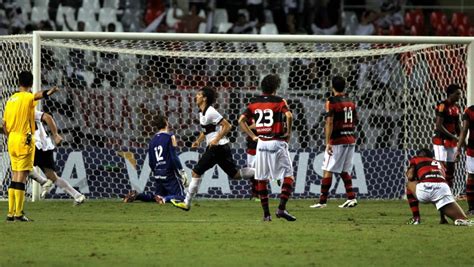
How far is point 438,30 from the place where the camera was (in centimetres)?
2608

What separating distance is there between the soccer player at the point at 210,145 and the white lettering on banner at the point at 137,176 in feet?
10.6

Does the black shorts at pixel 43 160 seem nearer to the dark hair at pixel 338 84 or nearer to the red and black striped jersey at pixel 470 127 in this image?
the dark hair at pixel 338 84

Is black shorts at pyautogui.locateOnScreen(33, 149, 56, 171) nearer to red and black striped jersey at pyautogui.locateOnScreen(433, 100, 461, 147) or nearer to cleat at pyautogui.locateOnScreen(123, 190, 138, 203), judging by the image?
cleat at pyautogui.locateOnScreen(123, 190, 138, 203)

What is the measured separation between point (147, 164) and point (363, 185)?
3.78 metres

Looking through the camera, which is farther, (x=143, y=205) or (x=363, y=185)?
(x=363, y=185)

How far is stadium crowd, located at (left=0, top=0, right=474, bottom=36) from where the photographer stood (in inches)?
973

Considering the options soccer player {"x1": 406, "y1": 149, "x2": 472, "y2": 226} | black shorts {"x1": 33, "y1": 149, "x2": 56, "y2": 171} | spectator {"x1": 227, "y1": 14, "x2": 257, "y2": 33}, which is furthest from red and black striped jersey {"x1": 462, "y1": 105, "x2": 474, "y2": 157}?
spectator {"x1": 227, "y1": 14, "x2": 257, "y2": 33}

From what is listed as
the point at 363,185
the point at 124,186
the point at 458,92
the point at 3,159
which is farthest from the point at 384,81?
the point at 3,159

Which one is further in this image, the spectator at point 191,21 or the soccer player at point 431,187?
the spectator at point 191,21

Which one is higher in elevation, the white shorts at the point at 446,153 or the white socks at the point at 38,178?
the white shorts at the point at 446,153

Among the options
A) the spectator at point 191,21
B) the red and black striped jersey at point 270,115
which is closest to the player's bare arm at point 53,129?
the red and black striped jersey at point 270,115

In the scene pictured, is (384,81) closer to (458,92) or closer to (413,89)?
(413,89)

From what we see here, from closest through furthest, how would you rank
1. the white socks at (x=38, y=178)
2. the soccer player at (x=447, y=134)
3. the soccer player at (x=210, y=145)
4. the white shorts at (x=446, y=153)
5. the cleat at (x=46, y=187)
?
1. the soccer player at (x=210, y=145)
2. the white socks at (x=38, y=178)
3. the soccer player at (x=447, y=134)
4. the cleat at (x=46, y=187)
5. the white shorts at (x=446, y=153)

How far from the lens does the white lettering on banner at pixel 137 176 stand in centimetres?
1920
